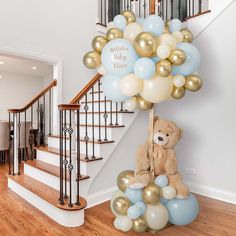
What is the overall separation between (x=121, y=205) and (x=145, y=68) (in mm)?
1337

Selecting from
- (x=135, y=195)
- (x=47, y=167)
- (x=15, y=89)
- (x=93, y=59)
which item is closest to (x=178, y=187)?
(x=135, y=195)

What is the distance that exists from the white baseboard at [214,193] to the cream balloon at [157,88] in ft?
6.04

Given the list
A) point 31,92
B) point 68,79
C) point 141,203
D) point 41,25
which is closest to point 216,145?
point 141,203

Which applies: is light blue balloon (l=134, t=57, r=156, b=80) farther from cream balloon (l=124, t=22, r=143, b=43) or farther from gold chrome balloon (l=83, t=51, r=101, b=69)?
gold chrome balloon (l=83, t=51, r=101, b=69)

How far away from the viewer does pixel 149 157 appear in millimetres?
2506

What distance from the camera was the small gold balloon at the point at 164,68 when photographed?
75.9 inches

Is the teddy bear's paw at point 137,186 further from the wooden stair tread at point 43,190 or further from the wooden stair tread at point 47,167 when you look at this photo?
the wooden stair tread at point 47,167

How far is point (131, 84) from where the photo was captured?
202 centimetres

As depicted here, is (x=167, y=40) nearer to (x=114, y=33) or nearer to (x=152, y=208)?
(x=114, y=33)

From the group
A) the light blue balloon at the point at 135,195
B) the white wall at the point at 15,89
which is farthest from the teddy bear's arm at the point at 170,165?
the white wall at the point at 15,89

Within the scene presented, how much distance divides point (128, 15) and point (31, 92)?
6989 millimetres

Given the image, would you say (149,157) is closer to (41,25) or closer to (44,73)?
(41,25)

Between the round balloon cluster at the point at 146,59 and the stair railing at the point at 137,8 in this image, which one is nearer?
the round balloon cluster at the point at 146,59

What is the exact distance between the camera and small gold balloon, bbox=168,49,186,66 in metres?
1.92
